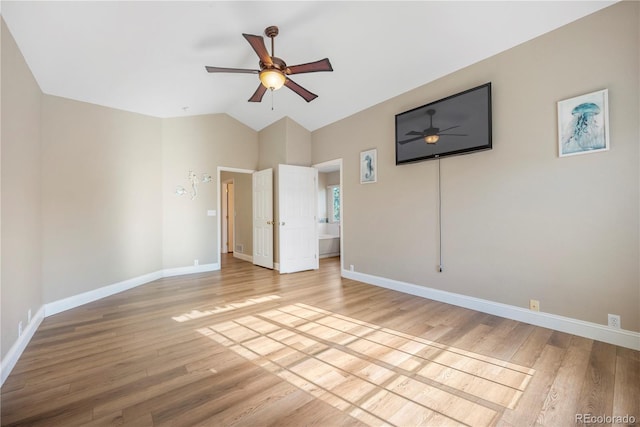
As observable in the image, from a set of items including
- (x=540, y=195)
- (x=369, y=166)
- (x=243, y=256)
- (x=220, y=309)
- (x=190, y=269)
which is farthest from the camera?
(x=243, y=256)

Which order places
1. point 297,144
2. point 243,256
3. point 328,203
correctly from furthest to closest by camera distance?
1. point 328,203
2. point 243,256
3. point 297,144

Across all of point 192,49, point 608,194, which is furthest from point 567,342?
point 192,49

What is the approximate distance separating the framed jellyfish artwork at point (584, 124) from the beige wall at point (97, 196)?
5722 millimetres

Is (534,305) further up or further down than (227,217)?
further down

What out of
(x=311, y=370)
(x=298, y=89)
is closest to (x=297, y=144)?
(x=298, y=89)

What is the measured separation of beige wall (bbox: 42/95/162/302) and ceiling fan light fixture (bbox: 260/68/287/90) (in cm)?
281

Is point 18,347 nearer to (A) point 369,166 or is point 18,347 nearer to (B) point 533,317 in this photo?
(A) point 369,166

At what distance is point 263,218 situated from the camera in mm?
5867

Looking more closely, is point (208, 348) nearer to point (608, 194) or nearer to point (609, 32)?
point (608, 194)

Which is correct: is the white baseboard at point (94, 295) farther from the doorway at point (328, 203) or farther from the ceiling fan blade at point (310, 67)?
the doorway at point (328, 203)

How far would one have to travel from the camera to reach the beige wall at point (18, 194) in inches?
83.4

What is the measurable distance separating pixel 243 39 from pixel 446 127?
273 centimetres

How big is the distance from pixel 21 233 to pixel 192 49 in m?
2.62

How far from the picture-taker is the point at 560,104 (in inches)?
103
